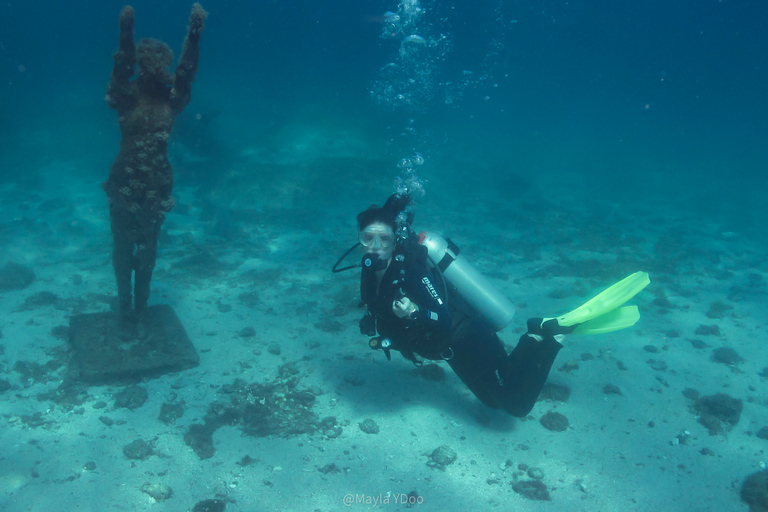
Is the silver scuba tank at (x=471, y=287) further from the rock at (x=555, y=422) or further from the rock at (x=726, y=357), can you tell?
the rock at (x=726, y=357)

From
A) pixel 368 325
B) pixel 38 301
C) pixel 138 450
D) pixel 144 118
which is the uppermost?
pixel 144 118

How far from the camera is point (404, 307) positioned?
422cm

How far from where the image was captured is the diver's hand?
4219mm

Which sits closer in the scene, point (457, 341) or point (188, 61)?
point (188, 61)

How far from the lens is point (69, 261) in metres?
9.76

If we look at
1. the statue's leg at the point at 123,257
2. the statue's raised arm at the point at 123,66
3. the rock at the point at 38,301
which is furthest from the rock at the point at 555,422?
the rock at the point at 38,301

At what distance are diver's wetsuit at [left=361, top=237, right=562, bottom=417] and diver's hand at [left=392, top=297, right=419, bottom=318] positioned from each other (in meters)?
0.09

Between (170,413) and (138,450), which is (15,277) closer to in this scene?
(170,413)

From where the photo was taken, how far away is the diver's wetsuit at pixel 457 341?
4512 mm

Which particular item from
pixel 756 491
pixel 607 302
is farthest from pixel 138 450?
pixel 756 491

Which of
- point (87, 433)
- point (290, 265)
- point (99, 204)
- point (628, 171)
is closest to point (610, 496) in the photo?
point (87, 433)

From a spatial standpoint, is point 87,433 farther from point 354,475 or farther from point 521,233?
point 521,233

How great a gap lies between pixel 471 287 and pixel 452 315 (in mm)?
597

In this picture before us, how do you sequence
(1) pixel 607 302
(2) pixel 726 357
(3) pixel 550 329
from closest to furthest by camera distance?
(3) pixel 550 329, (1) pixel 607 302, (2) pixel 726 357
